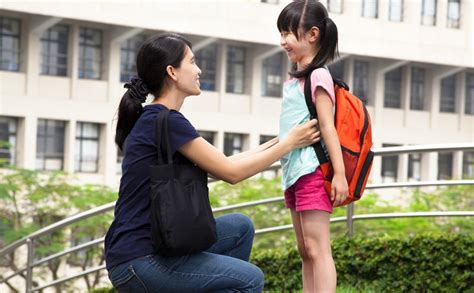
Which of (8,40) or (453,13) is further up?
(453,13)

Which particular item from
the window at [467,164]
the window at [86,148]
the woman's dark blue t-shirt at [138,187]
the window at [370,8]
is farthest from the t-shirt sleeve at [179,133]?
the window at [467,164]

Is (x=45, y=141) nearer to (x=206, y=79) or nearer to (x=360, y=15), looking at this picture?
(x=206, y=79)

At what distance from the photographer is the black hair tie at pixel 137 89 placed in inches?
200

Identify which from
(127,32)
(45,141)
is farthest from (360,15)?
(45,141)

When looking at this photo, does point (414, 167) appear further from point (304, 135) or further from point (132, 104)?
point (132, 104)

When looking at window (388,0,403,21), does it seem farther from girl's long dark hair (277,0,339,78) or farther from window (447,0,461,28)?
girl's long dark hair (277,0,339,78)

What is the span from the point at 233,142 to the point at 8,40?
856 cm

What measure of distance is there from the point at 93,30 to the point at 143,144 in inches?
1438

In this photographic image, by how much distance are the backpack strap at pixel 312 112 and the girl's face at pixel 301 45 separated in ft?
0.47

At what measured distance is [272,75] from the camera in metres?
46.4

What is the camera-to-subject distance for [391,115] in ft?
163

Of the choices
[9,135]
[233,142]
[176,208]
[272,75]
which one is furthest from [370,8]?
[176,208]

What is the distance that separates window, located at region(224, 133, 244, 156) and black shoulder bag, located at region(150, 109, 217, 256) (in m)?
37.8

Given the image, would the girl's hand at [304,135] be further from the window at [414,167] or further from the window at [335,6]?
the window at [414,167]
